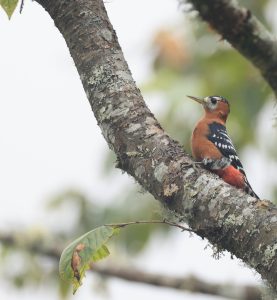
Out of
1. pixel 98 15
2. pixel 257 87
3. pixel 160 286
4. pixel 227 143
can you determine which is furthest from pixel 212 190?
pixel 257 87

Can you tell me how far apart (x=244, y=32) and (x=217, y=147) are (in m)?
1.51

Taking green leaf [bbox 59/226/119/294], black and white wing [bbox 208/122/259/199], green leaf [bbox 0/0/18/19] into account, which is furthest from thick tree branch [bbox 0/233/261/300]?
green leaf [bbox 0/0/18/19]

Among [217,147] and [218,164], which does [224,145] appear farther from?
[218,164]

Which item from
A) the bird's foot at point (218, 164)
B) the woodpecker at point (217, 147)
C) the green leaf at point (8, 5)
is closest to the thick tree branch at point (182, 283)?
the woodpecker at point (217, 147)

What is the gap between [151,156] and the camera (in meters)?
3.55

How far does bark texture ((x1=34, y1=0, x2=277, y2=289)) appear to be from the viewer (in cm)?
320

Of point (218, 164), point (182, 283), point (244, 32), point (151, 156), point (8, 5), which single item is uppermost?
point (8, 5)

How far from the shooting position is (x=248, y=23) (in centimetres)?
440

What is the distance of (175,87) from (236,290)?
6.91ft

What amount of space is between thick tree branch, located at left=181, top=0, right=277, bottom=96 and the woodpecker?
0.62 metres

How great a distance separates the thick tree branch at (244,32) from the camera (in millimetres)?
4270

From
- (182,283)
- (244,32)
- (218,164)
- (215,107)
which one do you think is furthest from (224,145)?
(182,283)

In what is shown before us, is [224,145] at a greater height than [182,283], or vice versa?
[224,145]

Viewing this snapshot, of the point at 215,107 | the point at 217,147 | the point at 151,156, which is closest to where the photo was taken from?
the point at 151,156
